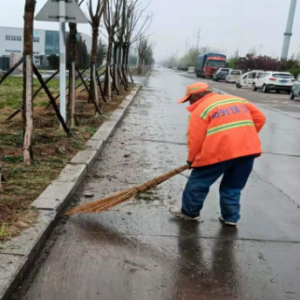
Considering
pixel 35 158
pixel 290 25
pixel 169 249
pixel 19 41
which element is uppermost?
pixel 290 25

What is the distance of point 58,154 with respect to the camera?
230 inches

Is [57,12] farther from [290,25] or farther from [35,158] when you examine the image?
[290,25]

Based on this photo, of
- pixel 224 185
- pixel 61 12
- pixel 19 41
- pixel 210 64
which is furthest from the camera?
pixel 19 41

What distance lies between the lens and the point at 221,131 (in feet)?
11.6

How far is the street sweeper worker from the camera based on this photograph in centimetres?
357

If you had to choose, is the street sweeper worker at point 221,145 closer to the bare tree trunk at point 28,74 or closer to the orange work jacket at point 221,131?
the orange work jacket at point 221,131

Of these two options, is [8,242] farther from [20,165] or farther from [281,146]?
[281,146]

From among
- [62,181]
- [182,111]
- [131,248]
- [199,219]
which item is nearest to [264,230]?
[199,219]

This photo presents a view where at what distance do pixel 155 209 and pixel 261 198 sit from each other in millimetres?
1459

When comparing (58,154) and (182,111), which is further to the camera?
(182,111)

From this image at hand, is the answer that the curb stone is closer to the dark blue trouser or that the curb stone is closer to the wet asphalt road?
the wet asphalt road

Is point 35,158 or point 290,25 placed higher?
point 290,25

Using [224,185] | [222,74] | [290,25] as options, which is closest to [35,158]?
[224,185]

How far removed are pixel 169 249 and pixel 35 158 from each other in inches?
108
